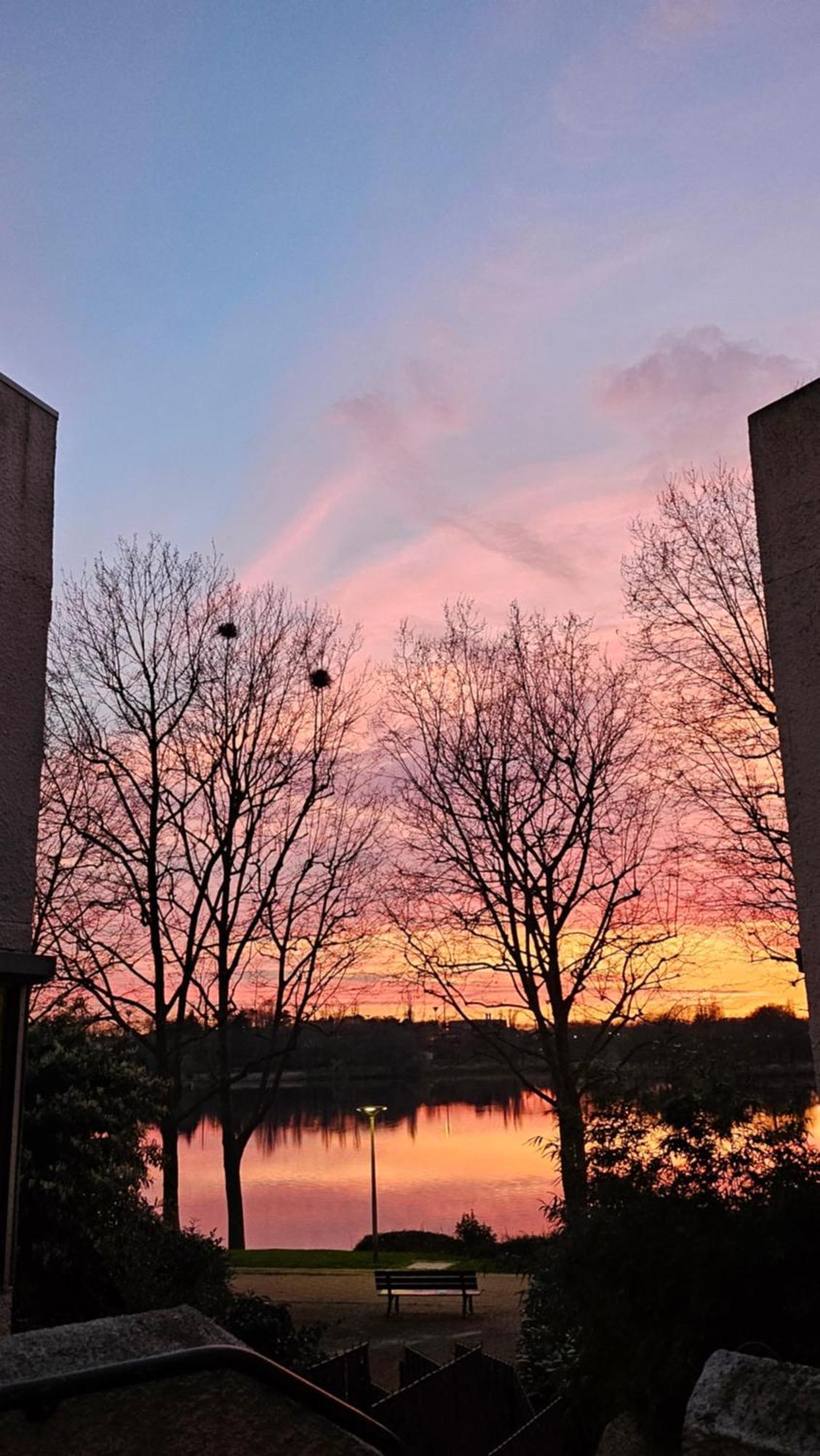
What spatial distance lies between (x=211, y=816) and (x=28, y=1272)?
1170 cm

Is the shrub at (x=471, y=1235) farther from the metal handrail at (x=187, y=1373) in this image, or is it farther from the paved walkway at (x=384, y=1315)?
the metal handrail at (x=187, y=1373)

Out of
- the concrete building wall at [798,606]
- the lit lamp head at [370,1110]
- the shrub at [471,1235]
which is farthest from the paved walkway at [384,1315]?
the concrete building wall at [798,606]

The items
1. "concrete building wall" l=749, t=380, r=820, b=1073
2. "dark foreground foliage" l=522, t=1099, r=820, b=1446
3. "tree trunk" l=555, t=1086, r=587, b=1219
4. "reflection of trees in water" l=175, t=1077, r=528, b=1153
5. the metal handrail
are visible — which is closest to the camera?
the metal handrail

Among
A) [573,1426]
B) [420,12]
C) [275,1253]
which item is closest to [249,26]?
[420,12]

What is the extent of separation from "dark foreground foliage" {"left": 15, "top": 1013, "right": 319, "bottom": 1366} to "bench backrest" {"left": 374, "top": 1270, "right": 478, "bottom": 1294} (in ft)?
14.6

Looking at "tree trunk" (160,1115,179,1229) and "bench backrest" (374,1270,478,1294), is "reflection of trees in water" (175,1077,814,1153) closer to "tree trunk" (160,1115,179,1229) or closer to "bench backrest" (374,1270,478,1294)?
"tree trunk" (160,1115,179,1229)

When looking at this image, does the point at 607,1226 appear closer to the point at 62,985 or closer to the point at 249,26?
the point at 249,26

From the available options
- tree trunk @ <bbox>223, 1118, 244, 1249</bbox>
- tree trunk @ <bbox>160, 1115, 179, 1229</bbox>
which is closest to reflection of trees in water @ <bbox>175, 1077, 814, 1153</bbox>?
tree trunk @ <bbox>223, 1118, 244, 1249</bbox>

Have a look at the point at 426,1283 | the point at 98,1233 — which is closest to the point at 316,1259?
the point at 426,1283

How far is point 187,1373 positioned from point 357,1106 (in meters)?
76.3

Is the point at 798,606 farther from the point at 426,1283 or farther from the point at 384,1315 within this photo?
the point at 384,1315

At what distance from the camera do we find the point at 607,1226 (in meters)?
8.09

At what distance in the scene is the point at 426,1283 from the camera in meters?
16.9

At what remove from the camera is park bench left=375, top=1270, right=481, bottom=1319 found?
55.3ft
